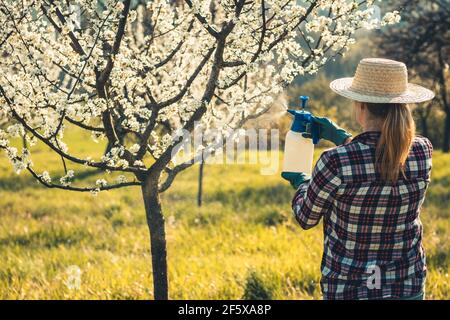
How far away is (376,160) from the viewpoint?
272 cm

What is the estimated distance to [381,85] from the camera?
2961 millimetres

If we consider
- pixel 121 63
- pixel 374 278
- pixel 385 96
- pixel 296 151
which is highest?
pixel 121 63

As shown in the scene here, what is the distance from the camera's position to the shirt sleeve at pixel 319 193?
2.73 meters

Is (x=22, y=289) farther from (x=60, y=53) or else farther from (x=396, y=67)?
(x=396, y=67)

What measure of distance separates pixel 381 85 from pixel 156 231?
2203 millimetres

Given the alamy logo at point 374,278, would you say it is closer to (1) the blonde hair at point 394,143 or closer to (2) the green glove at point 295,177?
(1) the blonde hair at point 394,143

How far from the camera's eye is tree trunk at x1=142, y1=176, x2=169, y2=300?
13.9 ft

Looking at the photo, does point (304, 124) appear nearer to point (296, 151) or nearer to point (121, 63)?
point (296, 151)

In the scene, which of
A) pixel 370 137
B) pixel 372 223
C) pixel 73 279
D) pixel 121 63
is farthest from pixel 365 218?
pixel 73 279

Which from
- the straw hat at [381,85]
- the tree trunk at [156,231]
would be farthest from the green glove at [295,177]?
the tree trunk at [156,231]

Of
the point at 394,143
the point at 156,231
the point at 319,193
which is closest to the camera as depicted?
the point at 394,143

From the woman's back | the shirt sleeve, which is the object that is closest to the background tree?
the woman's back
